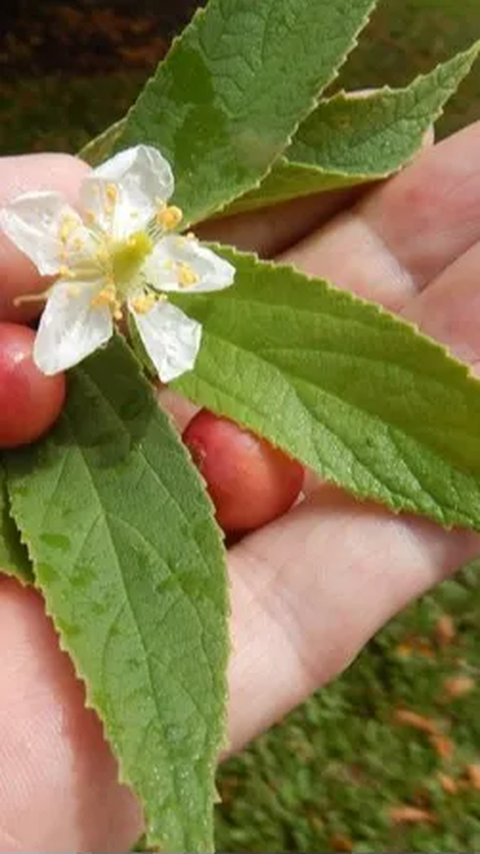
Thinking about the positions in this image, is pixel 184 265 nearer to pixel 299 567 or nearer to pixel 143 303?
pixel 143 303

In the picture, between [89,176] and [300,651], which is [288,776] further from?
[89,176]

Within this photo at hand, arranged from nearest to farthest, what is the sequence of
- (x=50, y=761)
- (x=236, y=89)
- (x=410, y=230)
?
(x=50, y=761)
(x=236, y=89)
(x=410, y=230)

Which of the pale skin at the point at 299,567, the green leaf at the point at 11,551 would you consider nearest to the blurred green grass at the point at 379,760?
the pale skin at the point at 299,567

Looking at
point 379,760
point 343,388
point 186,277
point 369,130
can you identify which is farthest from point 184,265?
point 379,760

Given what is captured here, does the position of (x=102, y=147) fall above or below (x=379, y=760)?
above

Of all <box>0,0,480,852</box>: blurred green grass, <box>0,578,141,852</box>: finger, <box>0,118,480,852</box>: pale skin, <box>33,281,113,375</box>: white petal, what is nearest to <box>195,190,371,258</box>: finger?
<box>0,118,480,852</box>: pale skin

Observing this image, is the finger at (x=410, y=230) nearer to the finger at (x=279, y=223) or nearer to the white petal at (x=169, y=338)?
the finger at (x=279, y=223)

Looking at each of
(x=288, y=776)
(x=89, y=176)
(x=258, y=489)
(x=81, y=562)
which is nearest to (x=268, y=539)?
(x=258, y=489)
